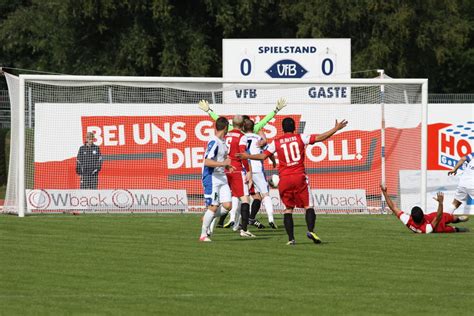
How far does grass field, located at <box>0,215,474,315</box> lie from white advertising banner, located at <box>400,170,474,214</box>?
14.8 ft

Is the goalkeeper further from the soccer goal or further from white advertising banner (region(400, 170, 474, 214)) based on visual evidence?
white advertising banner (region(400, 170, 474, 214))

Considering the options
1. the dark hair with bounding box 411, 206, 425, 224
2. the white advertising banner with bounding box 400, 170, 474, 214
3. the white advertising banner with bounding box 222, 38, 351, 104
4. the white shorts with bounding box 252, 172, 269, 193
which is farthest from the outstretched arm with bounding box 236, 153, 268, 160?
the white advertising banner with bounding box 222, 38, 351, 104

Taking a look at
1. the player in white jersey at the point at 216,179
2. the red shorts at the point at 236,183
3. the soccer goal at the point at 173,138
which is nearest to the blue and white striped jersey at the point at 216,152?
the player in white jersey at the point at 216,179

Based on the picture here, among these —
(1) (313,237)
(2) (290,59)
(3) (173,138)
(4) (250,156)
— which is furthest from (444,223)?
(2) (290,59)

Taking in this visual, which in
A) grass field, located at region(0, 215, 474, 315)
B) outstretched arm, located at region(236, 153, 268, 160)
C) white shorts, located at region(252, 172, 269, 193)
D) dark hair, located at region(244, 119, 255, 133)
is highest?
dark hair, located at region(244, 119, 255, 133)

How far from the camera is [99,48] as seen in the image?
5066 centimetres

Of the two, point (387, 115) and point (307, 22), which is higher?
point (307, 22)

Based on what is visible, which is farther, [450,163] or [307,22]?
[307,22]

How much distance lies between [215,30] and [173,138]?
22.9 m

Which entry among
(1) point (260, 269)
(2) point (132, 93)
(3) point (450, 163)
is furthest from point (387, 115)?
(1) point (260, 269)

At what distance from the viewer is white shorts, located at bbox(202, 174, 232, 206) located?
1945cm

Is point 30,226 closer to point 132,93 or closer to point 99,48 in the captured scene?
point 132,93

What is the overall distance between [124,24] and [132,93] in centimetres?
2158

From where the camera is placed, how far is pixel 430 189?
92.5 feet
